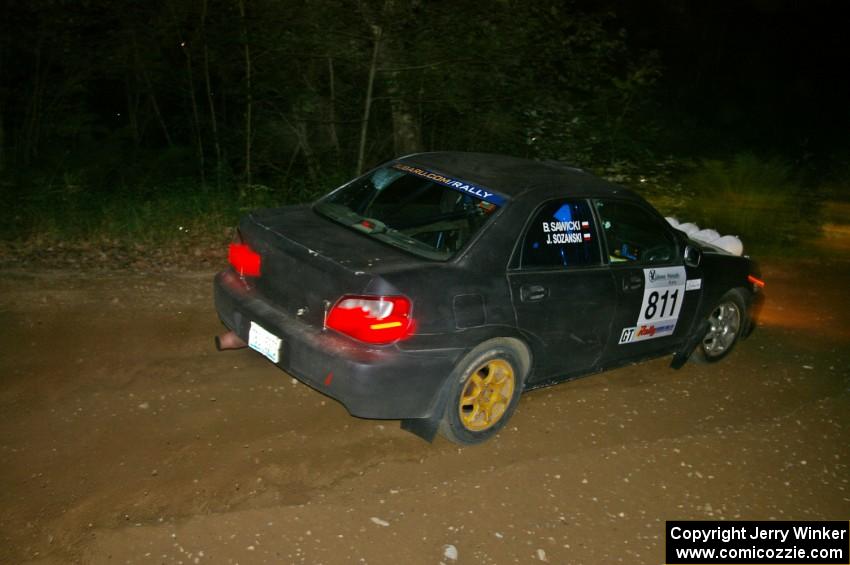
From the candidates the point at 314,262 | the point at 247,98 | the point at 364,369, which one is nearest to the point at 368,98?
the point at 247,98

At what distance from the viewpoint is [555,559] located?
3.76m

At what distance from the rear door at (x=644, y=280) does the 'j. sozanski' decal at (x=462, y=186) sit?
75 centimetres

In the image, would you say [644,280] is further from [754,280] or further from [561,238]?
[754,280]

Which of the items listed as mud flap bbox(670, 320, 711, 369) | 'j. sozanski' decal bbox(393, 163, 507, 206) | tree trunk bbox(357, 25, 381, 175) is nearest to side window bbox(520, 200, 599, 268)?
'j. sozanski' decal bbox(393, 163, 507, 206)

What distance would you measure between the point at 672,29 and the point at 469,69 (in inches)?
946

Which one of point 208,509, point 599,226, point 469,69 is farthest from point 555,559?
point 469,69

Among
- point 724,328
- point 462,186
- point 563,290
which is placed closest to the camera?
point 563,290

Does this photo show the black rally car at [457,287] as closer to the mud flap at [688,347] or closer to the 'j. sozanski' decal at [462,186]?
the 'j. sozanski' decal at [462,186]

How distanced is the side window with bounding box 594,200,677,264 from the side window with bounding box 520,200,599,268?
11.8 inches

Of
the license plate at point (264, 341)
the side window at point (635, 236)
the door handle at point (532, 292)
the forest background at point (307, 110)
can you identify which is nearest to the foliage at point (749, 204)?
the forest background at point (307, 110)

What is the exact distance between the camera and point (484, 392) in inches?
182

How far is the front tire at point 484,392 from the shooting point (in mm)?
4406

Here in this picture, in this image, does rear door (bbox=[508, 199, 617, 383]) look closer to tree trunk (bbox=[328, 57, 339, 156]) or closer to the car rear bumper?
the car rear bumper

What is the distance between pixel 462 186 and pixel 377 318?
1.19 metres
